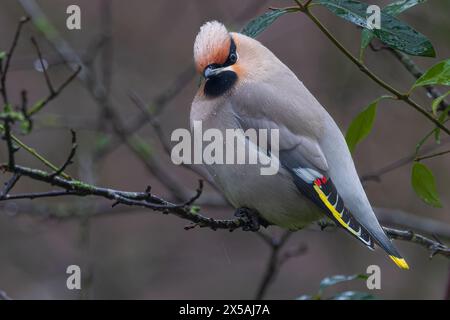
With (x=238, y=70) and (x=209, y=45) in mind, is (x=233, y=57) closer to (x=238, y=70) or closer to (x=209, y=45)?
(x=238, y=70)

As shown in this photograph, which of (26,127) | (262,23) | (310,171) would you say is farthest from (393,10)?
(26,127)

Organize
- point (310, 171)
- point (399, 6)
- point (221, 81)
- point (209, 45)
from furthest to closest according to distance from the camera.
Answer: point (221, 81)
point (209, 45)
point (310, 171)
point (399, 6)

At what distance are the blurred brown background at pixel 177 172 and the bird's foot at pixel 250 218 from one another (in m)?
1.83

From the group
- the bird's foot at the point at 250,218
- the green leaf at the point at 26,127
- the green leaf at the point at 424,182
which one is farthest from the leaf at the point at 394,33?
the green leaf at the point at 26,127

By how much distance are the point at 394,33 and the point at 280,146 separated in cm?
78

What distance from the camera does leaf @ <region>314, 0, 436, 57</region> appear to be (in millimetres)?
2629

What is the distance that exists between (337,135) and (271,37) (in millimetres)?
3710

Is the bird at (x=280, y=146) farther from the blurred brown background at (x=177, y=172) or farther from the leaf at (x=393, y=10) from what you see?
the blurred brown background at (x=177, y=172)

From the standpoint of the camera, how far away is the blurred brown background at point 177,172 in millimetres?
5613

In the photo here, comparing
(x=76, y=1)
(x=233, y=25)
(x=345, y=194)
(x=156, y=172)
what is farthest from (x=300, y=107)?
(x=76, y=1)

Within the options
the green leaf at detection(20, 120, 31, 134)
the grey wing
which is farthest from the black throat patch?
the green leaf at detection(20, 120, 31, 134)

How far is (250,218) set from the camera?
10.7 feet
